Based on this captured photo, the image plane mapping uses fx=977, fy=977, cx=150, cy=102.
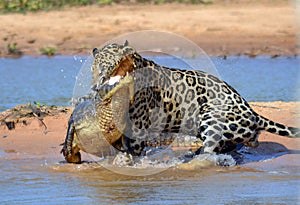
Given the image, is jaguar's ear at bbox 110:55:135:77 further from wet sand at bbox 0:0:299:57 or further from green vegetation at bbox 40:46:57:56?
green vegetation at bbox 40:46:57:56

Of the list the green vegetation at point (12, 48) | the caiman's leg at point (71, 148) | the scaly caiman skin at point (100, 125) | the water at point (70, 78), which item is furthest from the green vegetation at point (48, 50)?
the scaly caiman skin at point (100, 125)

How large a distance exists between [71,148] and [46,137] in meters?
1.44

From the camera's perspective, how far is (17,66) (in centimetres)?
1825

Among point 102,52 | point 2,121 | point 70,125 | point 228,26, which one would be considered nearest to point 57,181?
point 70,125

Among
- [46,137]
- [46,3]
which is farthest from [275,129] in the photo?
[46,3]

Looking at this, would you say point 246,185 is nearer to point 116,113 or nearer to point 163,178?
point 163,178

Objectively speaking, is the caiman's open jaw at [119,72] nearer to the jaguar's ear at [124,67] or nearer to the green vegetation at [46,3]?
the jaguar's ear at [124,67]

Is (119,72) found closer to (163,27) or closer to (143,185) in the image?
(143,185)

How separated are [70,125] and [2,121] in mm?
1967

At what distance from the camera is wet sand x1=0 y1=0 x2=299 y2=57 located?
2020 cm

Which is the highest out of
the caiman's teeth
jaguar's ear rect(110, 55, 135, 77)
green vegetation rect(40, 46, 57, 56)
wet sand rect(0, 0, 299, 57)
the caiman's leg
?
jaguar's ear rect(110, 55, 135, 77)

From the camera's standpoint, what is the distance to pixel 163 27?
21078 millimetres

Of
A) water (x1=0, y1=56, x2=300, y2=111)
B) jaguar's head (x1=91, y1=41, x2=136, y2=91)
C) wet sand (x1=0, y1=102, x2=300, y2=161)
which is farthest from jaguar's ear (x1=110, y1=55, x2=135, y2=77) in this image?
water (x1=0, y1=56, x2=300, y2=111)

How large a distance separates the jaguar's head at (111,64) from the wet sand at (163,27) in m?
10.6
